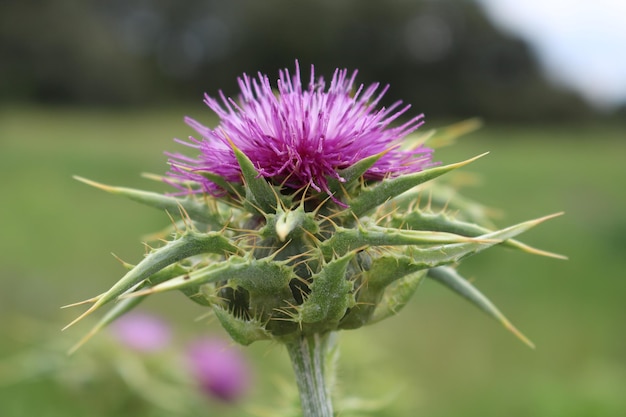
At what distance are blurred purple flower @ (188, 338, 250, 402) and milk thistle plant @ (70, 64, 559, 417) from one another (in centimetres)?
270

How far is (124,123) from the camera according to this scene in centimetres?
2167

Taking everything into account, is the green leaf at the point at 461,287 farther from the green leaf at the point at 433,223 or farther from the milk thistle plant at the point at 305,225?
the green leaf at the point at 433,223

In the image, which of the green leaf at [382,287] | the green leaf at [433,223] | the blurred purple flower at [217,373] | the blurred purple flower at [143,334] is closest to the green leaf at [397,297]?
the green leaf at [382,287]

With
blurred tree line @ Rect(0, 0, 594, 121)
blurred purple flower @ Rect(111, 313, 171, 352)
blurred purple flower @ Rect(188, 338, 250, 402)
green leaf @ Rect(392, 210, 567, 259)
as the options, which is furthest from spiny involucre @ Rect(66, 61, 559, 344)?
blurred tree line @ Rect(0, 0, 594, 121)

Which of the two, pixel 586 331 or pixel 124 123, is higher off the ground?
pixel 124 123

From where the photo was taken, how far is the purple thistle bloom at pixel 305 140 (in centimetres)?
166

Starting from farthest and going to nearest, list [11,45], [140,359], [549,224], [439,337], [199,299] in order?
[11,45], [549,224], [439,337], [140,359], [199,299]

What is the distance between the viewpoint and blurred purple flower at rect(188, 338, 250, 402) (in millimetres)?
4402

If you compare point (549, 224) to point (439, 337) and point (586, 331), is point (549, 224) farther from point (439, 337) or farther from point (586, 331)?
point (439, 337)

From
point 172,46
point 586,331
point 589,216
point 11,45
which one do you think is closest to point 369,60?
point 172,46

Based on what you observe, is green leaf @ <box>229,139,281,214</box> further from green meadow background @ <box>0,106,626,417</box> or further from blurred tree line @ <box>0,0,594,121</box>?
blurred tree line @ <box>0,0,594,121</box>

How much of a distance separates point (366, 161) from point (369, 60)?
3417cm

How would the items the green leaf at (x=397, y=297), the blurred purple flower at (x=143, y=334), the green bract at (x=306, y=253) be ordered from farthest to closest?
the blurred purple flower at (x=143, y=334) → the green leaf at (x=397, y=297) → the green bract at (x=306, y=253)

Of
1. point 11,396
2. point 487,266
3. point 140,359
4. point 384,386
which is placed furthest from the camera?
point 487,266
